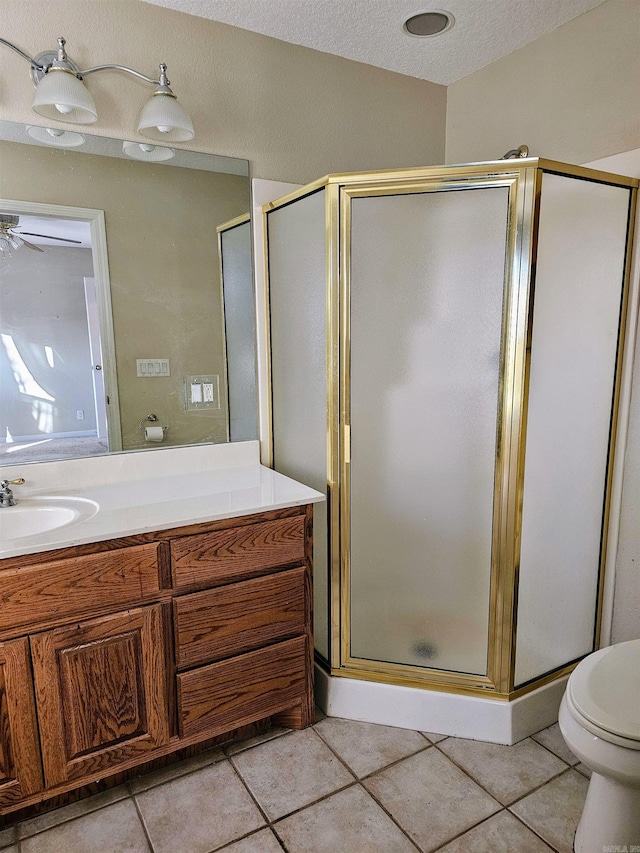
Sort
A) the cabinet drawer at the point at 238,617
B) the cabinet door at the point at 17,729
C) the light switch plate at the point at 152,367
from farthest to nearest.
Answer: the light switch plate at the point at 152,367 < the cabinet drawer at the point at 238,617 < the cabinet door at the point at 17,729

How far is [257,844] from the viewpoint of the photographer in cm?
144

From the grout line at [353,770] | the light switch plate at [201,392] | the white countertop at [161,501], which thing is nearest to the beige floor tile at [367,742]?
the grout line at [353,770]

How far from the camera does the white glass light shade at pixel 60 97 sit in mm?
1590

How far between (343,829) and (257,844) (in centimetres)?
23

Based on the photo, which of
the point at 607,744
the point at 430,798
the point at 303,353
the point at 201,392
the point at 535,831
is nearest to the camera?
the point at 607,744

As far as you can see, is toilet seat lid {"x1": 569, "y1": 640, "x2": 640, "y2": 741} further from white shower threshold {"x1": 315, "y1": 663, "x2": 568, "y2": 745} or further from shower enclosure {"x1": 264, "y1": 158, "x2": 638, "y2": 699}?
white shower threshold {"x1": 315, "y1": 663, "x2": 568, "y2": 745}

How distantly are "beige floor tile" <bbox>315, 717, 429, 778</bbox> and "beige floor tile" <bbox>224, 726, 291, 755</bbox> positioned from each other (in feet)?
0.46

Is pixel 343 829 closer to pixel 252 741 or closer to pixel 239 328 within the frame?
pixel 252 741

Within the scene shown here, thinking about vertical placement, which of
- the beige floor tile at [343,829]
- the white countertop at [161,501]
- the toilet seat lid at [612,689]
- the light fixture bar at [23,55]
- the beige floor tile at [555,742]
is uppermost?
the light fixture bar at [23,55]

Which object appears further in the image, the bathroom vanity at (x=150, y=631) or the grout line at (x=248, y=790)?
the grout line at (x=248, y=790)

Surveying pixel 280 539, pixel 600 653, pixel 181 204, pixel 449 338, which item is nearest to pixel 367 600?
pixel 280 539

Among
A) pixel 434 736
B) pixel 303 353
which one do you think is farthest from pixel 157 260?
pixel 434 736

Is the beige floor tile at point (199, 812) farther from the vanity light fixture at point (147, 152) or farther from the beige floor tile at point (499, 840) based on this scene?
the vanity light fixture at point (147, 152)

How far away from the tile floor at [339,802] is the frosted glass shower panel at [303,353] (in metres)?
0.39
